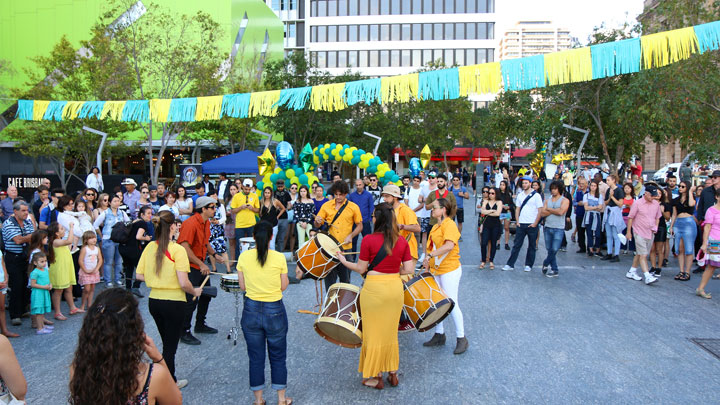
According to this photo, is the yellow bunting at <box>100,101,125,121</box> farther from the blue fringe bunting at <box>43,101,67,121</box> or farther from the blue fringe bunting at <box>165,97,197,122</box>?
the blue fringe bunting at <box>165,97,197,122</box>

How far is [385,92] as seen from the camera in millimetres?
7211

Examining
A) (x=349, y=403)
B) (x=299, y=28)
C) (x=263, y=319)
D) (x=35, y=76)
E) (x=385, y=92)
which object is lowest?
(x=349, y=403)

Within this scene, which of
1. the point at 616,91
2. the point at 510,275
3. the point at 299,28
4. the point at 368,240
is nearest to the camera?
the point at 368,240

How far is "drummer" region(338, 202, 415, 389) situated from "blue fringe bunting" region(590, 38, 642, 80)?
376cm

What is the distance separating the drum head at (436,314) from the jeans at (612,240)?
23.6ft

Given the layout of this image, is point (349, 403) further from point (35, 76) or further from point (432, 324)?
point (35, 76)

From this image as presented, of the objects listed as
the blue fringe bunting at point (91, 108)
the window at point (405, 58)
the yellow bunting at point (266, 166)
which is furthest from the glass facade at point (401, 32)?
the blue fringe bunting at point (91, 108)

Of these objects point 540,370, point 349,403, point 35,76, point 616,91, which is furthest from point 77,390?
point 35,76

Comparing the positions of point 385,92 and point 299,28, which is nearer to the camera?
point 385,92

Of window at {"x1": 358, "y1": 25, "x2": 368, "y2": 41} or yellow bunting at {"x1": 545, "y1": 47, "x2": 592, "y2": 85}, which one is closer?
yellow bunting at {"x1": 545, "y1": 47, "x2": 592, "y2": 85}

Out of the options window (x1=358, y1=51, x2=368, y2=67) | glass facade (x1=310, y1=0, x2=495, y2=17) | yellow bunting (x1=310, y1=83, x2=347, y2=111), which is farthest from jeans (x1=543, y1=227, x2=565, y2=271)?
window (x1=358, y1=51, x2=368, y2=67)

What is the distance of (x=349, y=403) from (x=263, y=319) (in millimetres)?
1040

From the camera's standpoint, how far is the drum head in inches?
192

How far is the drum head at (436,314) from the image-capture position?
4883mm
